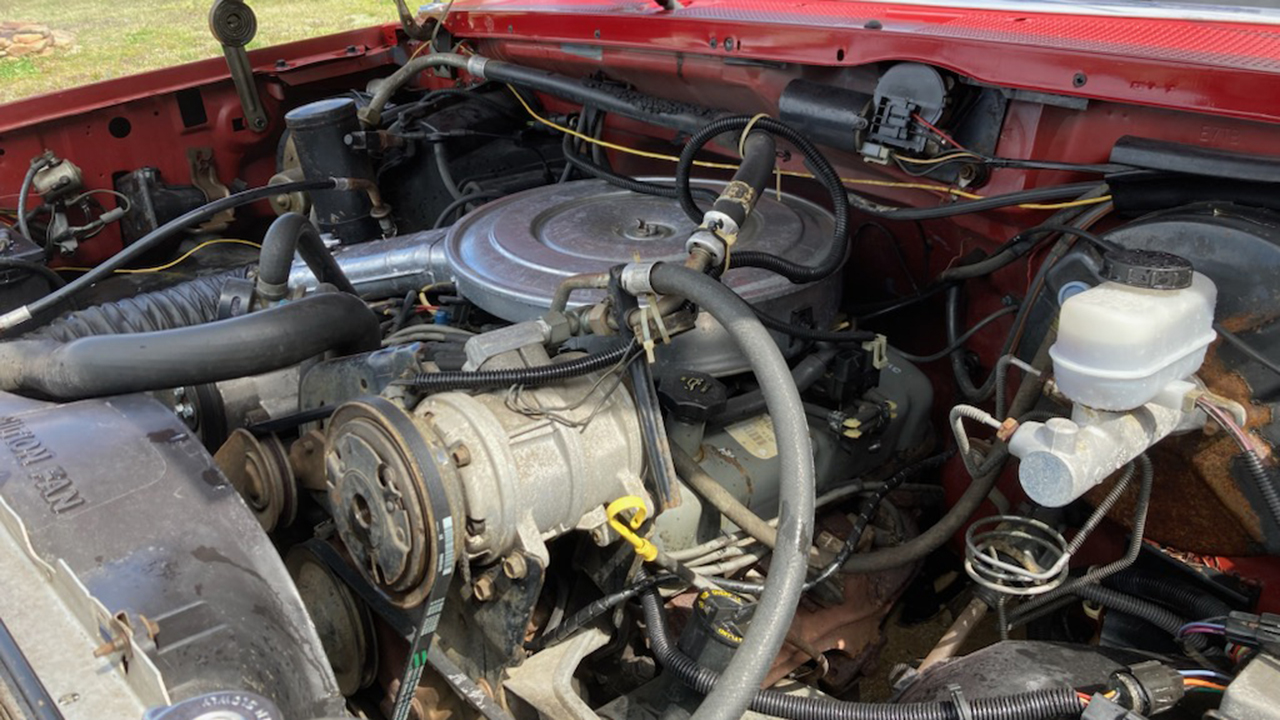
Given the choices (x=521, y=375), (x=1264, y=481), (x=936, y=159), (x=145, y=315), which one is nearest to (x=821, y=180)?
(x=936, y=159)

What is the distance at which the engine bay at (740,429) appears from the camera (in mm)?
976

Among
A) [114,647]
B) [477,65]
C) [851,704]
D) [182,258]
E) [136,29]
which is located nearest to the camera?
[114,647]

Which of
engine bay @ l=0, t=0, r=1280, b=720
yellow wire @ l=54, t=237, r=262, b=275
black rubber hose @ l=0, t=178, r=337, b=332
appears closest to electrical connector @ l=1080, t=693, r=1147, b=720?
engine bay @ l=0, t=0, r=1280, b=720

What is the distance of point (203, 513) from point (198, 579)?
0.10 metres

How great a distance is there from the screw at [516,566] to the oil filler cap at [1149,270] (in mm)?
715

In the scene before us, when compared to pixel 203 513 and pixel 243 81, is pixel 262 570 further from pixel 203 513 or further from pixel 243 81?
pixel 243 81

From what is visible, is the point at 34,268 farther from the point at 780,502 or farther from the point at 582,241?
the point at 780,502

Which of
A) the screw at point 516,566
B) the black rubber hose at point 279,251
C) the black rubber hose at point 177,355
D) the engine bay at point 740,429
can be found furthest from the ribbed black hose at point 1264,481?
the black rubber hose at point 279,251

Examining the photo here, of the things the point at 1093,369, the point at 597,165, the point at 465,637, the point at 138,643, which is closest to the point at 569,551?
the point at 465,637

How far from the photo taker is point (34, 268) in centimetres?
211

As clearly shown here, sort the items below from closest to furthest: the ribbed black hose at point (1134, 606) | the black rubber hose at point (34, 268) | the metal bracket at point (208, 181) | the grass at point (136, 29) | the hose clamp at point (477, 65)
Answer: the ribbed black hose at point (1134, 606) < the black rubber hose at point (34, 268) < the hose clamp at point (477, 65) < the metal bracket at point (208, 181) < the grass at point (136, 29)

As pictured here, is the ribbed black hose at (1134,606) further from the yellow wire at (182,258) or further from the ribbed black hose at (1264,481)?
the yellow wire at (182,258)

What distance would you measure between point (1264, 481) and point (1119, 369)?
0.79 feet

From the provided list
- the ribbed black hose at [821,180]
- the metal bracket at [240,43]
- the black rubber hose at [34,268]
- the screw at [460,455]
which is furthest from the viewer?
the metal bracket at [240,43]
